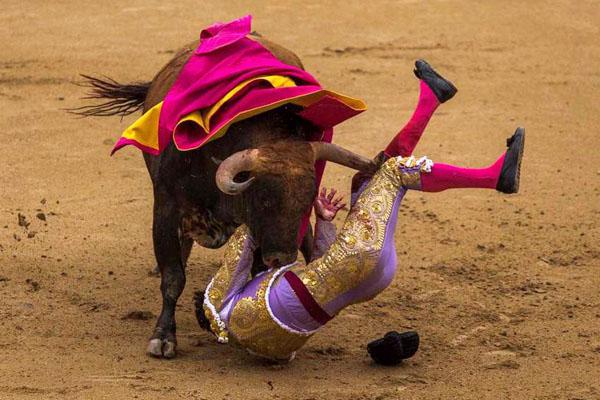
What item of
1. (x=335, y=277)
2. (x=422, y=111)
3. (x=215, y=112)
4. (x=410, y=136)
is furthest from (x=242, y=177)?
(x=422, y=111)

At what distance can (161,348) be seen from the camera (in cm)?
577

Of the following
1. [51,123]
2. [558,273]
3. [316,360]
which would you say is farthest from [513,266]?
[51,123]

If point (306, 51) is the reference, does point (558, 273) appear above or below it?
below

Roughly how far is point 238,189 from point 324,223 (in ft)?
1.76

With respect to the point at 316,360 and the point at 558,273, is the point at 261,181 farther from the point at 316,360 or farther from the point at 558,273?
the point at 558,273

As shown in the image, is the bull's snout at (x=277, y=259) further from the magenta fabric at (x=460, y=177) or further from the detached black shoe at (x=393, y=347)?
the magenta fabric at (x=460, y=177)

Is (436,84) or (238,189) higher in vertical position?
(436,84)

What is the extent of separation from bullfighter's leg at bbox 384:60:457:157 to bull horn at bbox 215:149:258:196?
24.6 inches

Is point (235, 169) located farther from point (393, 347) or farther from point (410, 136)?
point (393, 347)

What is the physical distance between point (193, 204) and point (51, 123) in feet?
11.0

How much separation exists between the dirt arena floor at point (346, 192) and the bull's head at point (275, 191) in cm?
52

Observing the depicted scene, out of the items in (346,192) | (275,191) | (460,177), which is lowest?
(346,192)

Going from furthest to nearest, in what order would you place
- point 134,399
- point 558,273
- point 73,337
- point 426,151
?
point 426,151, point 558,273, point 73,337, point 134,399

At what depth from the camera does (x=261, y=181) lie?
553 centimetres
